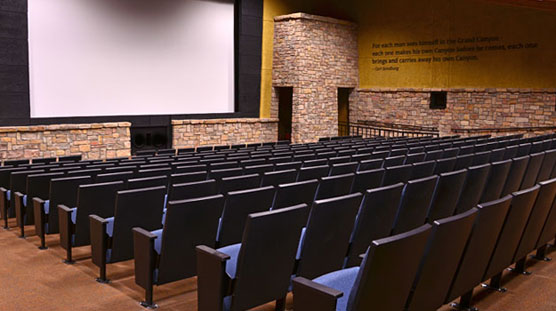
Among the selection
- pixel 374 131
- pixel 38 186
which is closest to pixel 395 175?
pixel 38 186

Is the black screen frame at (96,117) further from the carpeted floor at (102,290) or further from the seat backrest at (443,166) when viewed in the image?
the seat backrest at (443,166)

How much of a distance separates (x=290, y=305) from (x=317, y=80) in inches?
608

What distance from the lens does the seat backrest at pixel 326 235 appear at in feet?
11.4

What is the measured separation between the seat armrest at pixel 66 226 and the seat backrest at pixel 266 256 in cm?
235

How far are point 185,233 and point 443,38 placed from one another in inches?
621

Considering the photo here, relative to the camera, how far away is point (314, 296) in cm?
254

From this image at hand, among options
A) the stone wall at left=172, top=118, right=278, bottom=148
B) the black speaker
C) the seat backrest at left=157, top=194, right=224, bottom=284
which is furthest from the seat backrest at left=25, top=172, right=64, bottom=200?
the stone wall at left=172, top=118, right=278, bottom=148

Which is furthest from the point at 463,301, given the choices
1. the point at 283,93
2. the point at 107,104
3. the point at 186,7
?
the point at 283,93

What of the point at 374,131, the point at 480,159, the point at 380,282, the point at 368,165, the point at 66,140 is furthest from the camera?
the point at 374,131

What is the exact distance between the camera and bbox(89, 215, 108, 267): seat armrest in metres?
4.27

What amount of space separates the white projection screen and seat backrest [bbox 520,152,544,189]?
40.2 ft

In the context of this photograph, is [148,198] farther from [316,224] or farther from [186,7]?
[186,7]

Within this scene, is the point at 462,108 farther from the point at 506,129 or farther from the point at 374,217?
the point at 374,217

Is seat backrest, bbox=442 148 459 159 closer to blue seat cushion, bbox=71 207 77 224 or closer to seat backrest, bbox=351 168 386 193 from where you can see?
seat backrest, bbox=351 168 386 193
